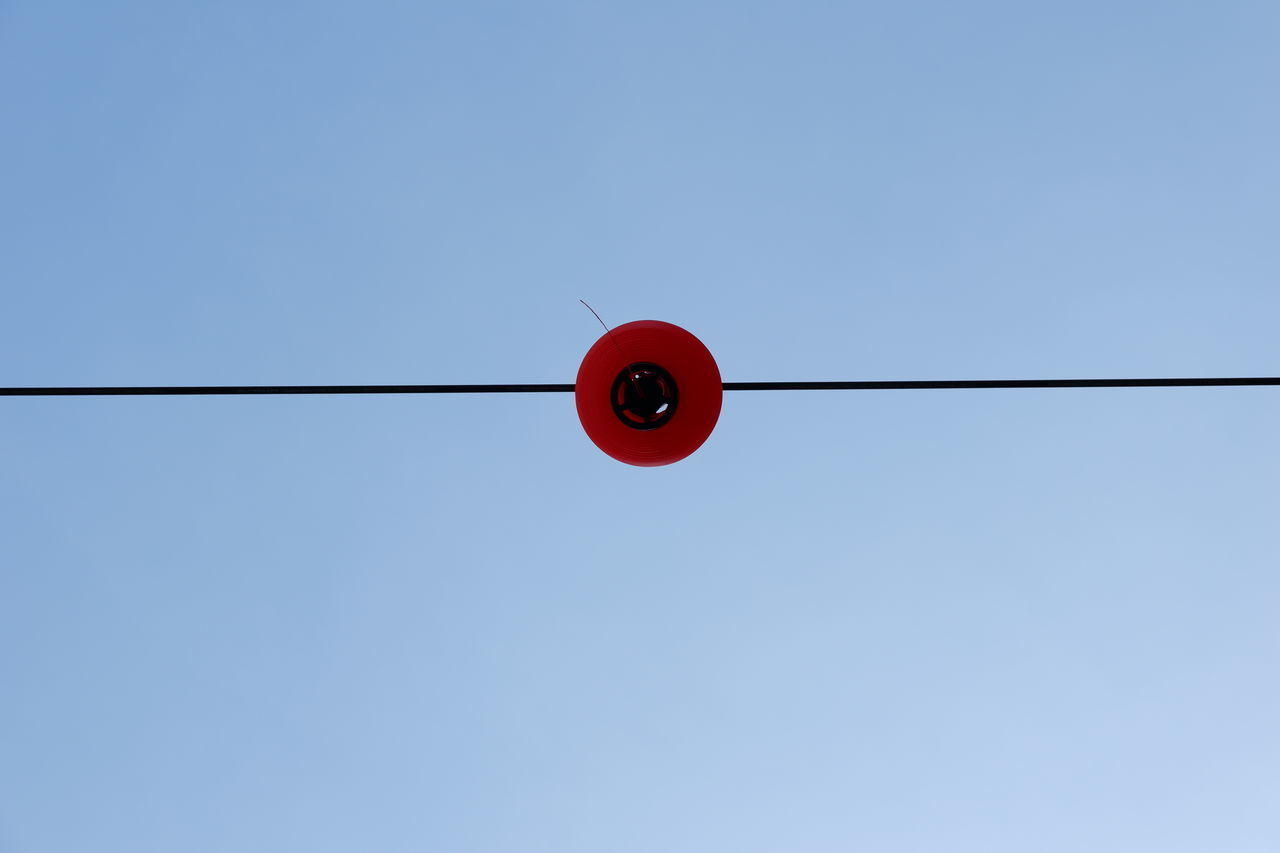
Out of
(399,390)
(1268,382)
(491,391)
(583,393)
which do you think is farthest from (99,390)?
(1268,382)

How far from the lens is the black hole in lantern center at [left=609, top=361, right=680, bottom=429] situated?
14.4ft

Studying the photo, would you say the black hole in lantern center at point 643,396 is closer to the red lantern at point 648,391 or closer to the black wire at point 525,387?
the red lantern at point 648,391

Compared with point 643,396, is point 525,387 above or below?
above

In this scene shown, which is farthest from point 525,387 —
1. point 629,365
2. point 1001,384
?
point 1001,384

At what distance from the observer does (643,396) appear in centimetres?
444

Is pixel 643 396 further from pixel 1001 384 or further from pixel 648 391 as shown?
pixel 1001 384

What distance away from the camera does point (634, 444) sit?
437 centimetres

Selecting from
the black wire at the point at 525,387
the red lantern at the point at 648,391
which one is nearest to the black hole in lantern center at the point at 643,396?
the red lantern at the point at 648,391

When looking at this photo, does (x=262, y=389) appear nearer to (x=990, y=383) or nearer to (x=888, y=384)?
(x=888, y=384)

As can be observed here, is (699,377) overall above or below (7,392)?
below

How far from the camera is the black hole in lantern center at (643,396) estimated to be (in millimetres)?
4395

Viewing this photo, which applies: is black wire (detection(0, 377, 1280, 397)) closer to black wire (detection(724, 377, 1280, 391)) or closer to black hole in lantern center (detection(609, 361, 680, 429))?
black wire (detection(724, 377, 1280, 391))

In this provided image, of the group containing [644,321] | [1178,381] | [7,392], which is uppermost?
[7,392]

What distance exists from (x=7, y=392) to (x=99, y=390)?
19.5 inches
